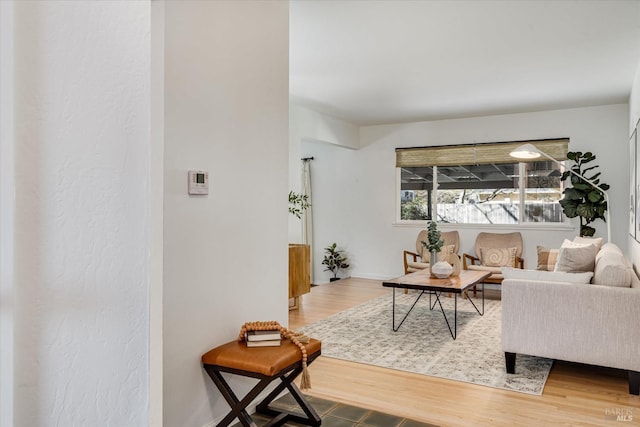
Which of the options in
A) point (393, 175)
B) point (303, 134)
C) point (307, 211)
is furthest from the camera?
point (307, 211)

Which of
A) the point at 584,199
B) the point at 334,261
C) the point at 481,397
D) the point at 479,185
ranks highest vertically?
the point at 479,185

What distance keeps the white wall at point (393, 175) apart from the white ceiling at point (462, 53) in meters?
0.39

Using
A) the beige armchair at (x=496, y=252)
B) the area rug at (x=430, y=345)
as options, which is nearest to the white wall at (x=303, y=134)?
the area rug at (x=430, y=345)

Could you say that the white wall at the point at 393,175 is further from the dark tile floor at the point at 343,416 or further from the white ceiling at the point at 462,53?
the dark tile floor at the point at 343,416

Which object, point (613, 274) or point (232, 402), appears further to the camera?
point (613, 274)

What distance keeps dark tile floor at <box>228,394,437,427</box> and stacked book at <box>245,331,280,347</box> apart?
526 mm

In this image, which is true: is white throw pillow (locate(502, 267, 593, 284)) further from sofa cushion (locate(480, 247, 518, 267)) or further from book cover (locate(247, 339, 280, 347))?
sofa cushion (locate(480, 247, 518, 267))

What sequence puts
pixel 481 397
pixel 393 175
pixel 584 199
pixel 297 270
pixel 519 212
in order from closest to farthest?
1. pixel 481 397
2. pixel 297 270
3. pixel 584 199
4. pixel 519 212
5. pixel 393 175

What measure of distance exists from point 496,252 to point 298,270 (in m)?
2.87

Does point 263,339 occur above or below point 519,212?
below

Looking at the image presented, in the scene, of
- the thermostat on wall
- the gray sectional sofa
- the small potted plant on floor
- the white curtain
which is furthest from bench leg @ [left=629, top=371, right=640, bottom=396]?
the white curtain

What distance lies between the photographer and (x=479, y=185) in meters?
7.46

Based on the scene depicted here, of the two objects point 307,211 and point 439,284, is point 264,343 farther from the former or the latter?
point 307,211

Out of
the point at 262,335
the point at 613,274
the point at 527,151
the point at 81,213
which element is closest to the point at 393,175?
the point at 527,151
